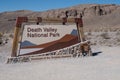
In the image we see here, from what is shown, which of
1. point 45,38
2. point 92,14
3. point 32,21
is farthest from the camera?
point 92,14

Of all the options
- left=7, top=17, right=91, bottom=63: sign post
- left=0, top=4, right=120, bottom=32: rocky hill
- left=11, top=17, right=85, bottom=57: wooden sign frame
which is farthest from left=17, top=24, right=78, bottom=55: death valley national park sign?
left=0, top=4, right=120, bottom=32: rocky hill

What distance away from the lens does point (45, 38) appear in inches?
682

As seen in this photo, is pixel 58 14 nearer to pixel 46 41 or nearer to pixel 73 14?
pixel 73 14

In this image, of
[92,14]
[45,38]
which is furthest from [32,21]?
[92,14]

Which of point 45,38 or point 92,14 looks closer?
point 45,38

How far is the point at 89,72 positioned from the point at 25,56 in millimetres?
5139

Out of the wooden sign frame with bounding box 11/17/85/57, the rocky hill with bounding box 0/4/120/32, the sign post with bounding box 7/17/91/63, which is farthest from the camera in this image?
the rocky hill with bounding box 0/4/120/32

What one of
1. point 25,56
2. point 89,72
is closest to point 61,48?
point 25,56

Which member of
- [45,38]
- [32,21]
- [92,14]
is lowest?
[45,38]

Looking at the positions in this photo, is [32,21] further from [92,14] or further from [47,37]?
[92,14]

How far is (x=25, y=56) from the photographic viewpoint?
53.8 feet

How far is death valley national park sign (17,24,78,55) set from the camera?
16672 millimetres

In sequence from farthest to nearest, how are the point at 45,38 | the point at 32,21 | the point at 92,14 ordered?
the point at 92,14 < the point at 45,38 < the point at 32,21

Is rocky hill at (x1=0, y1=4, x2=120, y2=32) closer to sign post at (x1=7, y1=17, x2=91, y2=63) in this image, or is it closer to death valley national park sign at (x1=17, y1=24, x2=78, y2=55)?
sign post at (x1=7, y1=17, x2=91, y2=63)
